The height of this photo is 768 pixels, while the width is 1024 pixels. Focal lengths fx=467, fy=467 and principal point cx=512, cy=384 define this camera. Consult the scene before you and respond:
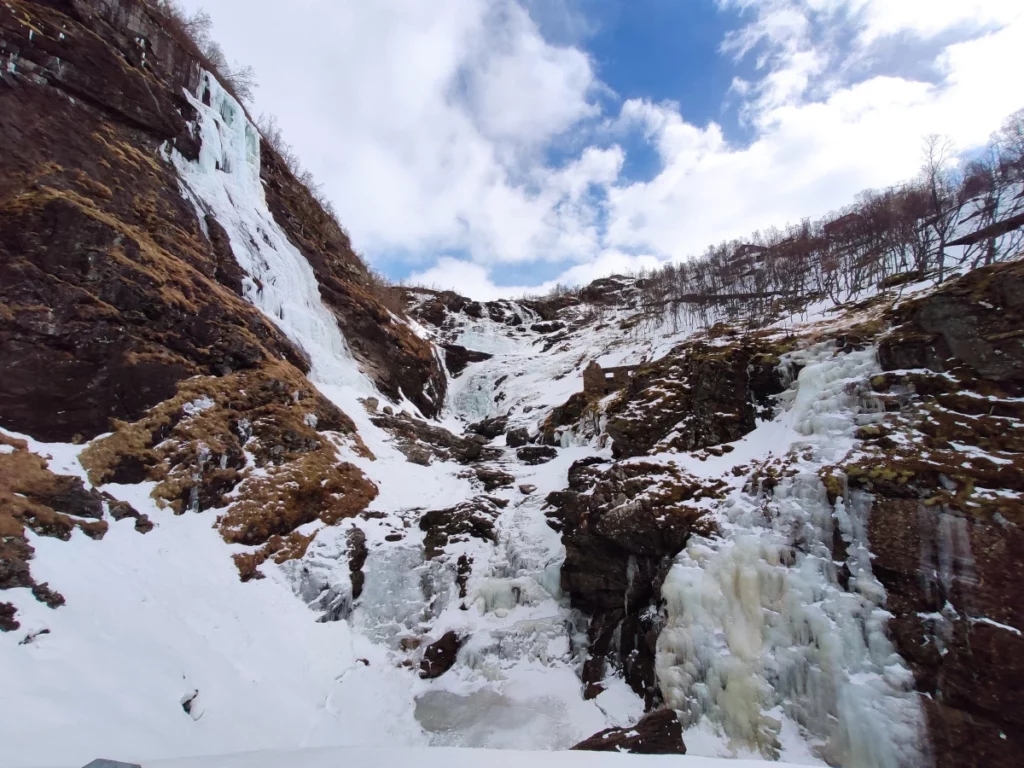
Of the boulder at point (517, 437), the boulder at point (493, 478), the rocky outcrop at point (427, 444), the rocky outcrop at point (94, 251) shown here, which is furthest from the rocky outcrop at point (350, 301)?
the boulder at point (493, 478)

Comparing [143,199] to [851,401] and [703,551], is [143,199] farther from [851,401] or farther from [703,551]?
[851,401]

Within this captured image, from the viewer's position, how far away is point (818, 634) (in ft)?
26.7

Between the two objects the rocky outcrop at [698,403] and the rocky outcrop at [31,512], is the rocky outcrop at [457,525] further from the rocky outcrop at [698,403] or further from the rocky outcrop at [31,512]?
the rocky outcrop at [31,512]

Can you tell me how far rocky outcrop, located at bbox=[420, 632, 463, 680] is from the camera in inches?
444

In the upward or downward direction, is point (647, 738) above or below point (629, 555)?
below

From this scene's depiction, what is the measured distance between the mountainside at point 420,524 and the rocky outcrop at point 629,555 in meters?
0.08

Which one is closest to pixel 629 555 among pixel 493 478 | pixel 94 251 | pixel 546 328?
pixel 493 478

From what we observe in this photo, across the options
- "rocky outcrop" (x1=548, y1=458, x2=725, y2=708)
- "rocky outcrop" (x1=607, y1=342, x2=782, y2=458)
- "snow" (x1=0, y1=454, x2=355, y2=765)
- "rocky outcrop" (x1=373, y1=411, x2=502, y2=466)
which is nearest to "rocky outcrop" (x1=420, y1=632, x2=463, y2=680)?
"snow" (x1=0, y1=454, x2=355, y2=765)

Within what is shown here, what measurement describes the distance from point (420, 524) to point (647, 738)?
29.6 feet

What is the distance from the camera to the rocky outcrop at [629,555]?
1062 cm

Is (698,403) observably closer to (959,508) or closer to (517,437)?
(959,508)

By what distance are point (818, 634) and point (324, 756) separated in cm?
798

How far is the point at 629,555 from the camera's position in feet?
38.9

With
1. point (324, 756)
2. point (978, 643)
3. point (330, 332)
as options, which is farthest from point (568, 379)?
point (324, 756)
